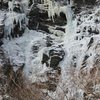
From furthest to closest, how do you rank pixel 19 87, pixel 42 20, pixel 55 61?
pixel 42 20
pixel 55 61
pixel 19 87

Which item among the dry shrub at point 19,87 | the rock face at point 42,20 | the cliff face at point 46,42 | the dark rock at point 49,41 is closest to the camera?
the dry shrub at point 19,87

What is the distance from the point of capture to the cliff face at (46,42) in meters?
14.2

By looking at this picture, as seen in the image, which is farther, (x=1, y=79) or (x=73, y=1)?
(x=73, y=1)

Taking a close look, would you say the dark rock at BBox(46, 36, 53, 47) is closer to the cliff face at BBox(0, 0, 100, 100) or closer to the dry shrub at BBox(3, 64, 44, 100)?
the cliff face at BBox(0, 0, 100, 100)

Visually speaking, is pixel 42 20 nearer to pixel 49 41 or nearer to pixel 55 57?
pixel 49 41

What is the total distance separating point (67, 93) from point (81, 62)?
3200 millimetres

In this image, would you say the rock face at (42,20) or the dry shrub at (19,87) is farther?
the rock face at (42,20)

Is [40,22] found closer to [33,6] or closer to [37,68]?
[33,6]

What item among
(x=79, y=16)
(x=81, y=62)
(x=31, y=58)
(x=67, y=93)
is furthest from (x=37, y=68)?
(x=67, y=93)

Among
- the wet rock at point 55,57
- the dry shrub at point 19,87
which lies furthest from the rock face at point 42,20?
the dry shrub at point 19,87

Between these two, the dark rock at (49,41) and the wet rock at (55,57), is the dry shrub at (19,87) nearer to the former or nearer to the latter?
the wet rock at (55,57)

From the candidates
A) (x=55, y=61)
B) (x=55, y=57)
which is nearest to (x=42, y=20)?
(x=55, y=57)

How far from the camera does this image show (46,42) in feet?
50.6

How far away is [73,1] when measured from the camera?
16.0 meters
